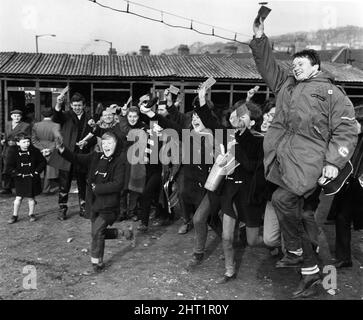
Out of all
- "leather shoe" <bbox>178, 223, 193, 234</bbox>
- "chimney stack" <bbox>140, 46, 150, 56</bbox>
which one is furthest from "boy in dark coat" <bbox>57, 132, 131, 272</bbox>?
"chimney stack" <bbox>140, 46, 150, 56</bbox>

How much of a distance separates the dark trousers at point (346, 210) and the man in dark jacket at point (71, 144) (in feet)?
13.7

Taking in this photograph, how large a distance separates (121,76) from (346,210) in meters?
9.87

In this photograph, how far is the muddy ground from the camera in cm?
436

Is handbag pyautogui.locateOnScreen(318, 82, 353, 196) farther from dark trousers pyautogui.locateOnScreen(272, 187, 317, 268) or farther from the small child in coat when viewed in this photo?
the small child in coat

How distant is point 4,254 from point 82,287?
1.63 metres

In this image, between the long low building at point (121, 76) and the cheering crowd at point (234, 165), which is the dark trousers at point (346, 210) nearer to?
the cheering crowd at point (234, 165)

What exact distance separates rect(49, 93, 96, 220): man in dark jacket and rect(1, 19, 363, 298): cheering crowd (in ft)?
0.06

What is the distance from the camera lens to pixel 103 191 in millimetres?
4852

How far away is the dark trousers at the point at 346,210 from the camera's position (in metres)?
5.07

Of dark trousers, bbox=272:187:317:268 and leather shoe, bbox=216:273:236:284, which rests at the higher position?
→ dark trousers, bbox=272:187:317:268

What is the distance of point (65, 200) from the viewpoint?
24.0 feet

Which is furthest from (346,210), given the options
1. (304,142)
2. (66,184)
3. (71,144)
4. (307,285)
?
(71,144)

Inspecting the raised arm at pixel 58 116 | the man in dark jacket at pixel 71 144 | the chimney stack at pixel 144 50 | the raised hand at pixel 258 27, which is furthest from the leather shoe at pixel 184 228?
the chimney stack at pixel 144 50
